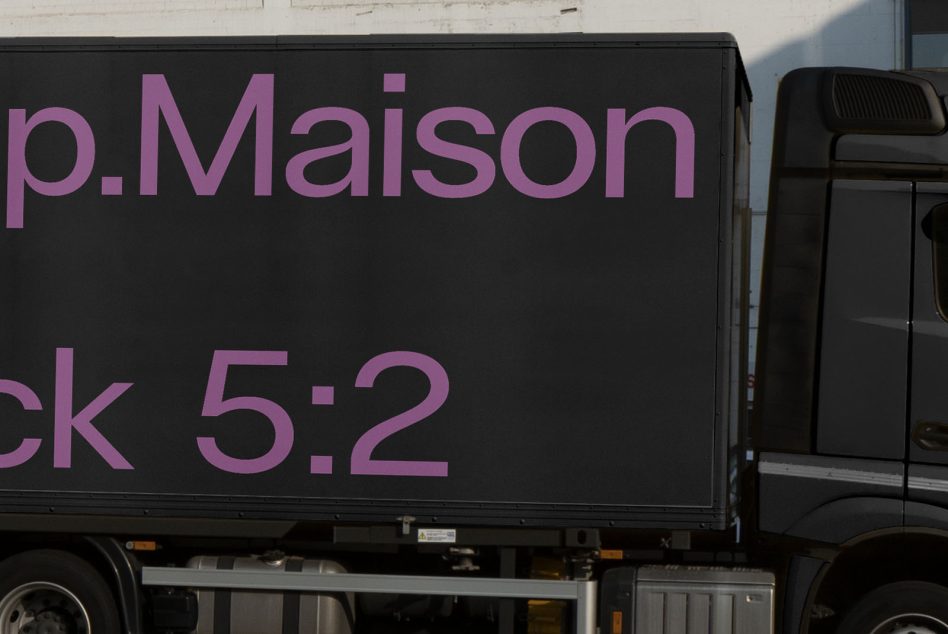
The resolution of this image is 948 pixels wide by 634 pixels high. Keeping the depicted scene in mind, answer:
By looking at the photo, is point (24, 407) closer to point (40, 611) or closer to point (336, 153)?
point (40, 611)

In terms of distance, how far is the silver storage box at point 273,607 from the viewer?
22.7 ft

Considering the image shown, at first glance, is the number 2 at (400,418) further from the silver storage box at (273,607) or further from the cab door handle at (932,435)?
the cab door handle at (932,435)

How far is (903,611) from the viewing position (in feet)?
21.0

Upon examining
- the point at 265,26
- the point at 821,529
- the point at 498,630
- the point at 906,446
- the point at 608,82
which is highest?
the point at 265,26

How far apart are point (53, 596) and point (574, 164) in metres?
3.98

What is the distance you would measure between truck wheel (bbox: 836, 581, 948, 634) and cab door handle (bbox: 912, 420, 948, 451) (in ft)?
2.52

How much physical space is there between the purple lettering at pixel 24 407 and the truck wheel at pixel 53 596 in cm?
66

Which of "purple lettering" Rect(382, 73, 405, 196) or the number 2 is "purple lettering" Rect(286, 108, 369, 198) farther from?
the number 2

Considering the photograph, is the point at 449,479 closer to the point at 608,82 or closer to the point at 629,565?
the point at 629,565

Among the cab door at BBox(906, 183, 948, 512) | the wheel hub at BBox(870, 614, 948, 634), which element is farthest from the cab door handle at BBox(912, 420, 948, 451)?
the wheel hub at BBox(870, 614, 948, 634)

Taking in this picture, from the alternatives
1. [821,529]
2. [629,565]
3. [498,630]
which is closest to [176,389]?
[498,630]

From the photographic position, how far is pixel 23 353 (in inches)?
264

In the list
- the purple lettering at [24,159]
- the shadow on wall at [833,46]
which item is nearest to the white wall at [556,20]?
the shadow on wall at [833,46]

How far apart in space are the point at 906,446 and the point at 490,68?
3.03 meters
